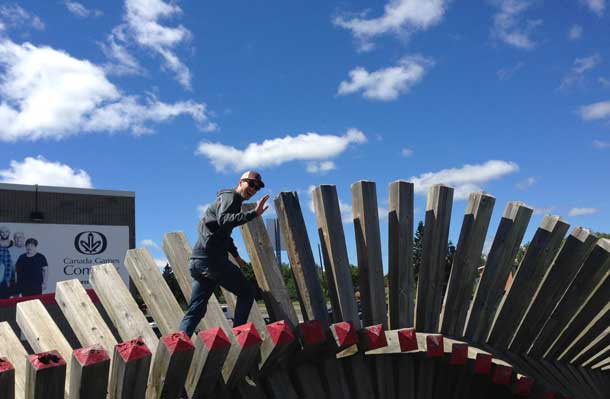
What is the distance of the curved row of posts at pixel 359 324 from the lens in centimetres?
293

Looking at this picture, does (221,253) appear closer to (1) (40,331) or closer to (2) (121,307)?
(2) (121,307)

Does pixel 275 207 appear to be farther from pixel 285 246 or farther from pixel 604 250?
pixel 604 250

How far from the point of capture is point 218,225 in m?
3.98

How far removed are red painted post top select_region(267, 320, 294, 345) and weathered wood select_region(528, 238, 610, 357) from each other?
342 cm

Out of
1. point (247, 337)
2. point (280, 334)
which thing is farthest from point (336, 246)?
point (247, 337)

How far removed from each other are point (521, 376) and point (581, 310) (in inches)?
57.9

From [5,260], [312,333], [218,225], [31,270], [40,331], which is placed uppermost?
[5,260]

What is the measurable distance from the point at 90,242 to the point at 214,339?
21.2 m

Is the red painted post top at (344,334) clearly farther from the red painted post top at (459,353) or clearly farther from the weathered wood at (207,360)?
the red painted post top at (459,353)

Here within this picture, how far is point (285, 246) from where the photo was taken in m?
4.22

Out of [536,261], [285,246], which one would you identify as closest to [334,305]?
[285,246]

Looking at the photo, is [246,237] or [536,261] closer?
[246,237]

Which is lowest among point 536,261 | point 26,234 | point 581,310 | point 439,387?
point 439,387

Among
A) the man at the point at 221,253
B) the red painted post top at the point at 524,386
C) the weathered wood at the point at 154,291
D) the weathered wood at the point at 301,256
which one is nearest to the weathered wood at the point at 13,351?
the weathered wood at the point at 154,291
